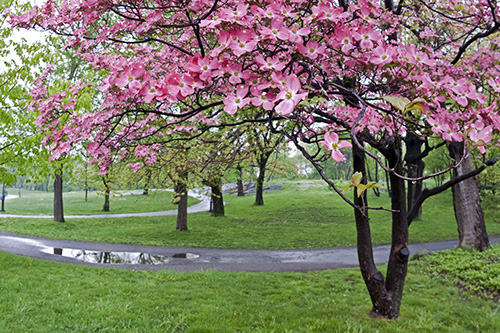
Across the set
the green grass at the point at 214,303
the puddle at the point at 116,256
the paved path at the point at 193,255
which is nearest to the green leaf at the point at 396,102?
the green grass at the point at 214,303

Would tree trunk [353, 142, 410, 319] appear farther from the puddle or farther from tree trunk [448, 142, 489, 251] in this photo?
the puddle

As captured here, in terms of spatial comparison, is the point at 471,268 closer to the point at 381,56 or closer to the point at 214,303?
the point at 214,303

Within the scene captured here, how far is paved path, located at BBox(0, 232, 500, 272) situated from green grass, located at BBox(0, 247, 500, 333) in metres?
1.52

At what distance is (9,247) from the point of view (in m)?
11.0

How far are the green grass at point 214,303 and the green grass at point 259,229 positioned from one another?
233 inches

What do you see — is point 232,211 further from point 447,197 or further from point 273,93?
point 273,93

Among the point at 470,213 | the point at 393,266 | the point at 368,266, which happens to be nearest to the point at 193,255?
the point at 368,266

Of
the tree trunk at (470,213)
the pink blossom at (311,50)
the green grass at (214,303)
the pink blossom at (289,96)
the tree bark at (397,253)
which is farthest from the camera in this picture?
the tree trunk at (470,213)

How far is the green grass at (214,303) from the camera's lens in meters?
4.21

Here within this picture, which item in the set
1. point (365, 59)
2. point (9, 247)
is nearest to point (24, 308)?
point (365, 59)

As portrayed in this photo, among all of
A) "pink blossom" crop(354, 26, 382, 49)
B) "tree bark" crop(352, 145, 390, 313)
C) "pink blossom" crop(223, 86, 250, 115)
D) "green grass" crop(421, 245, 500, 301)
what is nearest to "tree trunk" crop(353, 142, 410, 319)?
"tree bark" crop(352, 145, 390, 313)

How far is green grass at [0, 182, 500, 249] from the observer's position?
14.1 m

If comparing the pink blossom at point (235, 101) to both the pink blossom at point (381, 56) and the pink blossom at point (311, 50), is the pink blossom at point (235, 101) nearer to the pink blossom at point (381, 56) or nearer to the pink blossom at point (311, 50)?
the pink blossom at point (311, 50)

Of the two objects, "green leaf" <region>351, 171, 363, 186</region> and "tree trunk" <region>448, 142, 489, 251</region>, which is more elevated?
"green leaf" <region>351, 171, 363, 186</region>
